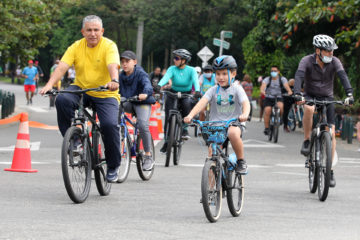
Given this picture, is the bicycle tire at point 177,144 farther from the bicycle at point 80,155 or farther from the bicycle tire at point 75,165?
the bicycle tire at point 75,165

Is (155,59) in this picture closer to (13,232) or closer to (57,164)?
(57,164)

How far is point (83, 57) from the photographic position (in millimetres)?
8812

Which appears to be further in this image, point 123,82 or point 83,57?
point 123,82

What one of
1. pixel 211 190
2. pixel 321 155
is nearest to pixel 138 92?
pixel 321 155

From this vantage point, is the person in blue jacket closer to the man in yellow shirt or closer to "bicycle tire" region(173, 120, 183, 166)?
the man in yellow shirt

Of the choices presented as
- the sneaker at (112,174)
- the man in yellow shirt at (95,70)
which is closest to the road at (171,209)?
the sneaker at (112,174)

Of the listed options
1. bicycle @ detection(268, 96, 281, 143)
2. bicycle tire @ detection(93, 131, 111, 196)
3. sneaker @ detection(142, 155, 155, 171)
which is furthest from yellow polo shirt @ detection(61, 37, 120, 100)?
bicycle @ detection(268, 96, 281, 143)

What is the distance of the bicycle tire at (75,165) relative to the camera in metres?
8.02

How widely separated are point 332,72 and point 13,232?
16.2 ft

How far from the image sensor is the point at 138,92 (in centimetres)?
1121

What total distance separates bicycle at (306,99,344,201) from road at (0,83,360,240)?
0.58ft

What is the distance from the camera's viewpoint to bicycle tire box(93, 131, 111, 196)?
881cm

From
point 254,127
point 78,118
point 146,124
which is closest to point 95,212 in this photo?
point 78,118

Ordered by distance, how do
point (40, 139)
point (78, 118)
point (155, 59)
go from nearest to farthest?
point (78, 118) → point (40, 139) → point (155, 59)
